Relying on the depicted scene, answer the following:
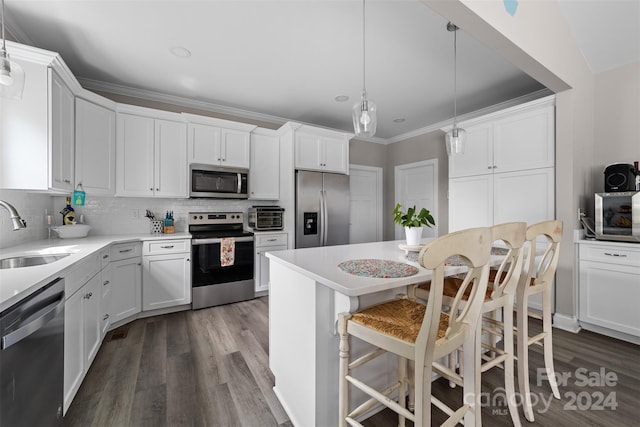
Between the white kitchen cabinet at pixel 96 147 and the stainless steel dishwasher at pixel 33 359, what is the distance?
1728 mm

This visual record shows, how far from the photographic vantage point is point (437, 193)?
4449 millimetres

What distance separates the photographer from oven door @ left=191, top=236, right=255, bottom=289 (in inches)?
123

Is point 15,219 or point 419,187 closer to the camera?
point 15,219

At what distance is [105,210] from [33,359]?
8.45 ft

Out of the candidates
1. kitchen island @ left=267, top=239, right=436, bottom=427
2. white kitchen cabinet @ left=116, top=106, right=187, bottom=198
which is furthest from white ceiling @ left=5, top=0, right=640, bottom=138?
kitchen island @ left=267, top=239, right=436, bottom=427

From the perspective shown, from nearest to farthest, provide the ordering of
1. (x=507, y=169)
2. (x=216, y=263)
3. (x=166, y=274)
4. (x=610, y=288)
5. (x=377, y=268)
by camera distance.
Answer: (x=377, y=268) < (x=610, y=288) < (x=166, y=274) < (x=507, y=169) < (x=216, y=263)

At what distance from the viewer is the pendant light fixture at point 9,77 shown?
1.12m

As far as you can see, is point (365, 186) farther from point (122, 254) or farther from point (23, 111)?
point (23, 111)

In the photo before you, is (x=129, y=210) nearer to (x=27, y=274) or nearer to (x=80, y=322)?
(x=80, y=322)

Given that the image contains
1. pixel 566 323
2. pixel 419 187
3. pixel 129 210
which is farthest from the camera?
pixel 419 187

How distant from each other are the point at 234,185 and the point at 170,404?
8.20ft

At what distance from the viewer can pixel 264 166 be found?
12.8 ft

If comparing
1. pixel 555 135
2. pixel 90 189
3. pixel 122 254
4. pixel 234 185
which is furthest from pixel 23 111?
pixel 555 135
